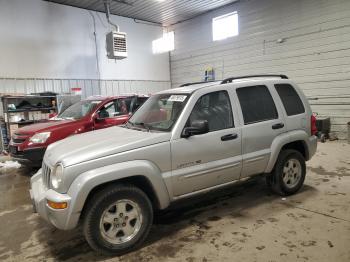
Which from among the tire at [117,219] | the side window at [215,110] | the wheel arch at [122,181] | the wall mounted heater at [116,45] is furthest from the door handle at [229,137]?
the wall mounted heater at [116,45]

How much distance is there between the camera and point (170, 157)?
2.77 meters

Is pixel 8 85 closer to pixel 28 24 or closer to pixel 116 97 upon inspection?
pixel 28 24

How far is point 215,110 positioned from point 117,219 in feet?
5.36

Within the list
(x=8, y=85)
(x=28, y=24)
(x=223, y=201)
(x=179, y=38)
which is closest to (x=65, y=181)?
(x=223, y=201)

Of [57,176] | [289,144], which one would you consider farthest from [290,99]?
[57,176]

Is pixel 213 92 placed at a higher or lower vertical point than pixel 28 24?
lower

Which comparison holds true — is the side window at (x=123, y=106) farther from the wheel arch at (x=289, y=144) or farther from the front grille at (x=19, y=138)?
the wheel arch at (x=289, y=144)

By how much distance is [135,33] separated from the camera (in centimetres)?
1159

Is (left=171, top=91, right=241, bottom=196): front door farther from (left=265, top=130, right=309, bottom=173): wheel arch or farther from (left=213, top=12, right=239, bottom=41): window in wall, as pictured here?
(left=213, top=12, right=239, bottom=41): window in wall

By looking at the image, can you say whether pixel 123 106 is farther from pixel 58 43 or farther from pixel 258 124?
pixel 58 43

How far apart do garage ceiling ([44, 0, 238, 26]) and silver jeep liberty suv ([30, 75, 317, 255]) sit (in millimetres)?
7319

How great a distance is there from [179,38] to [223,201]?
1028 cm

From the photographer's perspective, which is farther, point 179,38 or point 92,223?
point 179,38

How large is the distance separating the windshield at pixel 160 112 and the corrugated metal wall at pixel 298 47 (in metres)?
6.65
